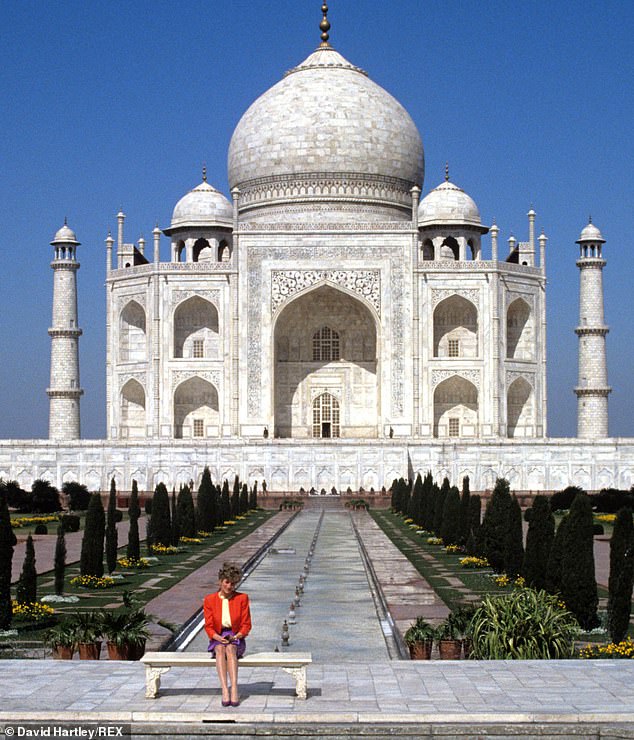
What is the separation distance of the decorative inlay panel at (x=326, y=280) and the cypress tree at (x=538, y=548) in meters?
22.5

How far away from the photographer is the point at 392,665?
7.51 m

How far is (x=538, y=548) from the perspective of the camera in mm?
10805

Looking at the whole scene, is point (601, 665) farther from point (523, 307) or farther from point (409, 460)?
point (523, 307)

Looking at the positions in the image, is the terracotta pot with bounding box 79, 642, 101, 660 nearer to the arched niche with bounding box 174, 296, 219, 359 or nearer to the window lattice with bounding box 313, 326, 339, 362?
the arched niche with bounding box 174, 296, 219, 359

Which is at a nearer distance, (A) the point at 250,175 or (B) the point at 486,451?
(B) the point at 486,451

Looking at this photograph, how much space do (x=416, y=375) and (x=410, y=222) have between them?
165 inches

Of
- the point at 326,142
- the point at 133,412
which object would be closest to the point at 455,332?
the point at 326,142

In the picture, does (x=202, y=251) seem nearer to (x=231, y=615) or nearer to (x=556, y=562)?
(x=556, y=562)

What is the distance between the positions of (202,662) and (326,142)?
99.4 feet

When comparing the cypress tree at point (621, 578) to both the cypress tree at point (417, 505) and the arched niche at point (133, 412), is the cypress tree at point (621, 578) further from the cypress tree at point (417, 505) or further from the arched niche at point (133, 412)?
the arched niche at point (133, 412)

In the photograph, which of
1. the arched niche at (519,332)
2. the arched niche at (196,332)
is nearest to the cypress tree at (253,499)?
the arched niche at (196,332)

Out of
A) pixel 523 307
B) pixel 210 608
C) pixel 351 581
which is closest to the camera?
pixel 210 608

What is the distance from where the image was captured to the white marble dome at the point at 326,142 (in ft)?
118

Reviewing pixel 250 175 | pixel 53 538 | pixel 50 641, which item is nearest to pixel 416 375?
pixel 250 175
